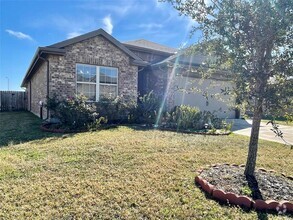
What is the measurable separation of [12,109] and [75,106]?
50.9 feet

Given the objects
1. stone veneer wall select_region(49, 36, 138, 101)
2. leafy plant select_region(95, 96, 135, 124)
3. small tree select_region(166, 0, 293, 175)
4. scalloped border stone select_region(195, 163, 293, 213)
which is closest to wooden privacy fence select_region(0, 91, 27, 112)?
stone veneer wall select_region(49, 36, 138, 101)

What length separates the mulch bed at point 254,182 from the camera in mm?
3401

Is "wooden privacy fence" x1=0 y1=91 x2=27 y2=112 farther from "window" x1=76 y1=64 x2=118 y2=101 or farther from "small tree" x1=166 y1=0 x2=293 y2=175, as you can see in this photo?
"small tree" x1=166 y1=0 x2=293 y2=175

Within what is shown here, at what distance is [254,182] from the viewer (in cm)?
376

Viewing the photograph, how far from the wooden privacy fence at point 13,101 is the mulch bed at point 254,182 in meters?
21.4

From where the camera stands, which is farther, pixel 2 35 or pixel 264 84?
pixel 2 35

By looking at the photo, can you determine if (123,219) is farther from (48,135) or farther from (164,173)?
(48,135)

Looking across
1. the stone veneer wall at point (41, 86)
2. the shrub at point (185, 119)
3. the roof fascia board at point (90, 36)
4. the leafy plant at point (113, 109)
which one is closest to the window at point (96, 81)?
the leafy plant at point (113, 109)

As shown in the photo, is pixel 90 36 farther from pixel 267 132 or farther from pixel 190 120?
pixel 267 132

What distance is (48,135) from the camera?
24.7 ft

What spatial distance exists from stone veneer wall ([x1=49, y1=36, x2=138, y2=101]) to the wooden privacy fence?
1308cm

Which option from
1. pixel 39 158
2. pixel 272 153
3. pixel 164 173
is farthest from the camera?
pixel 272 153

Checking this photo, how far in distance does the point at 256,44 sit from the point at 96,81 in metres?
9.03

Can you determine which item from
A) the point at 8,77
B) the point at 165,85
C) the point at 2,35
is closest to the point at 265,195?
the point at 165,85
